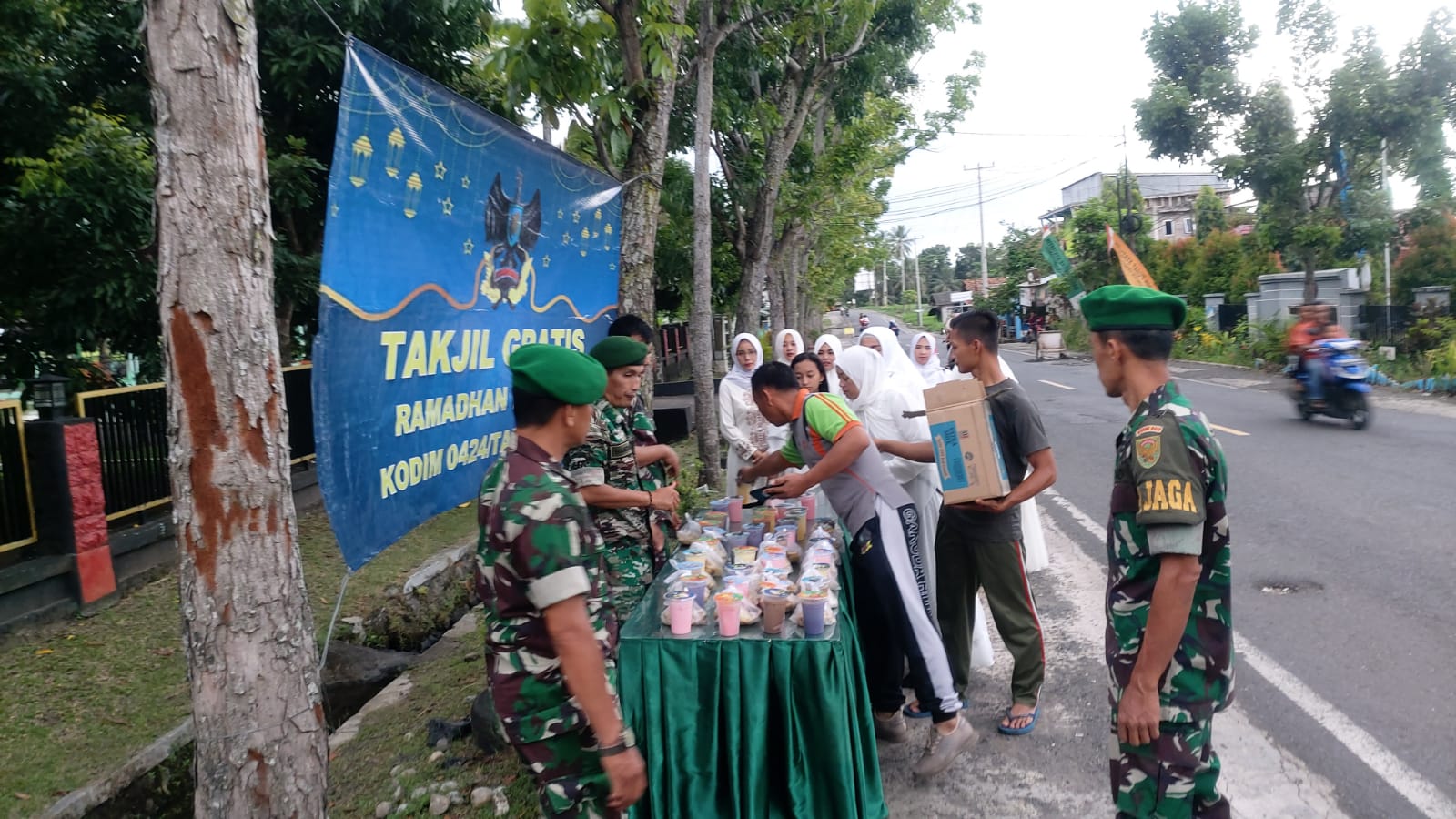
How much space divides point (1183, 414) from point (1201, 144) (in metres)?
22.7

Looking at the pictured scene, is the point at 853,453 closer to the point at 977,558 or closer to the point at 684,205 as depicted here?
the point at 977,558

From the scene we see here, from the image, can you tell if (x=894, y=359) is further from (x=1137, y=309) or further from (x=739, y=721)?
(x=1137, y=309)

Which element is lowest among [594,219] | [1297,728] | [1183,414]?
[1297,728]

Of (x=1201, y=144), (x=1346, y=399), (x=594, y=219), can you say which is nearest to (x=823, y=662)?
(x=594, y=219)

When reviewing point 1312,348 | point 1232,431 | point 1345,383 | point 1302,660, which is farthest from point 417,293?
point 1312,348

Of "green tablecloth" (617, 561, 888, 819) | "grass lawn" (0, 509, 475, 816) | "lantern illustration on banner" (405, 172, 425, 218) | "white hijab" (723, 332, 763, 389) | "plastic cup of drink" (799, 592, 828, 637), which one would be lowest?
"grass lawn" (0, 509, 475, 816)

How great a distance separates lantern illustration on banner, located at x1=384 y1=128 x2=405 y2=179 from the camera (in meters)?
3.14

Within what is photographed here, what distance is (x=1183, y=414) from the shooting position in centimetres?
221

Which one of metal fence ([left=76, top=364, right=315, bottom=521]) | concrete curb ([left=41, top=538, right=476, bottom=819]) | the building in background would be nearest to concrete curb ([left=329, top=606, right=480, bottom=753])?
concrete curb ([left=41, top=538, right=476, bottom=819])

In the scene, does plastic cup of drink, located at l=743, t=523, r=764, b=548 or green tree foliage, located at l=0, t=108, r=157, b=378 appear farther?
green tree foliage, located at l=0, t=108, r=157, b=378

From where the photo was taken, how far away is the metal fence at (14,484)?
17.6 ft

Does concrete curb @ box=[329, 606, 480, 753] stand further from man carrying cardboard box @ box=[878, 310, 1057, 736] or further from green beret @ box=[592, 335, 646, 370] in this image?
man carrying cardboard box @ box=[878, 310, 1057, 736]

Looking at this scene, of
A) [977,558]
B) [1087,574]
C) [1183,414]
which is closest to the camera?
[1183,414]

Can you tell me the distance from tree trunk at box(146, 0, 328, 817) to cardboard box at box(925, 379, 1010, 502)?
7.71 ft
